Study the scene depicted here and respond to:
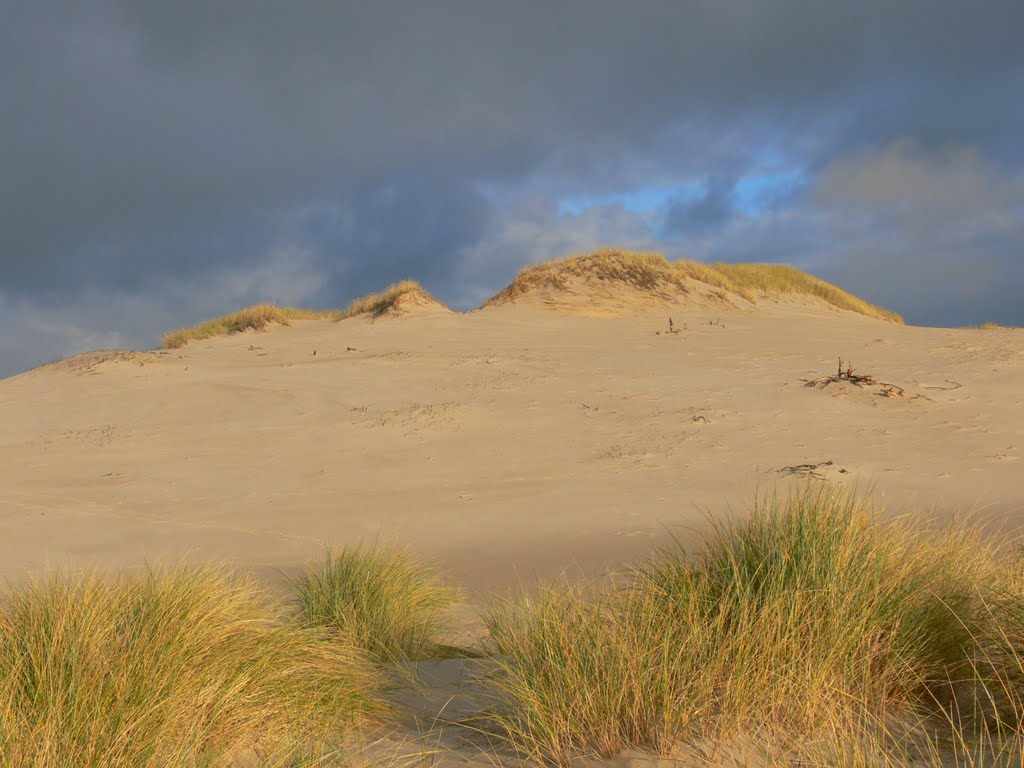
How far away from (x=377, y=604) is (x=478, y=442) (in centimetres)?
598

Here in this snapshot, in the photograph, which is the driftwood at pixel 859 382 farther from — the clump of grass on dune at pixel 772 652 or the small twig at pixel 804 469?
the clump of grass on dune at pixel 772 652

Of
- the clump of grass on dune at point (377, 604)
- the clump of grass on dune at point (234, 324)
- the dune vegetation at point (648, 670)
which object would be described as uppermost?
the clump of grass on dune at point (234, 324)

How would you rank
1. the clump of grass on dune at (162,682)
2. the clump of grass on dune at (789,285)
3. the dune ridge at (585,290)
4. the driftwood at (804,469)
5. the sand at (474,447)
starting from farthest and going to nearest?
the clump of grass on dune at (789,285)
the dune ridge at (585,290)
the driftwood at (804,469)
the sand at (474,447)
the clump of grass on dune at (162,682)

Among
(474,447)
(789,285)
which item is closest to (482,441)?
(474,447)

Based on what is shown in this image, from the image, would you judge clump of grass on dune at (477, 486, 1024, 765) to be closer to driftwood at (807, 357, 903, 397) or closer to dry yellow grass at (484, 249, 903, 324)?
driftwood at (807, 357, 903, 397)

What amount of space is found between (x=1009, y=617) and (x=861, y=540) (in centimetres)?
63

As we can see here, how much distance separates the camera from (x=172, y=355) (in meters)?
16.5

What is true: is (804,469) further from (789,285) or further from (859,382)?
(789,285)

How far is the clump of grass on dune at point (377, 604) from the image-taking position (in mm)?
4418

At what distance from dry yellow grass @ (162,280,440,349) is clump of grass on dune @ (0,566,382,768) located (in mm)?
16914

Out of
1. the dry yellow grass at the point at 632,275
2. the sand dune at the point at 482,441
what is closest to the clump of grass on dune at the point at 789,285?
the dry yellow grass at the point at 632,275

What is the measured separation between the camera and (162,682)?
261cm

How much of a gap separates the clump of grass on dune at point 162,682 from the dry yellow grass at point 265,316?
1691cm

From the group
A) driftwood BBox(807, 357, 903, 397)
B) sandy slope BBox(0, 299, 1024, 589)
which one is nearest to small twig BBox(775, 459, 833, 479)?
sandy slope BBox(0, 299, 1024, 589)
